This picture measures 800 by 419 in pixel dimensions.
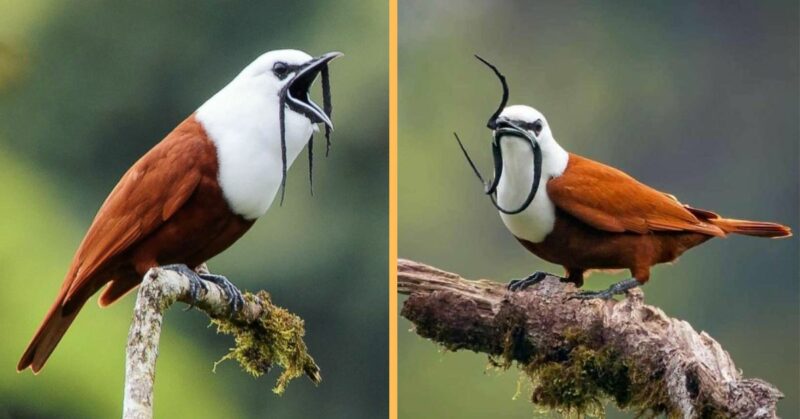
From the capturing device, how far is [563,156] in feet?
9.71

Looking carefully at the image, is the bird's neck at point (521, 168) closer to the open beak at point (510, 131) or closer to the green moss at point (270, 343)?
the open beak at point (510, 131)

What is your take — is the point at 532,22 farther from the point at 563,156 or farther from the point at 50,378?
the point at 50,378

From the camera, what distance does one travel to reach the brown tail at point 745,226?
3.08 metres

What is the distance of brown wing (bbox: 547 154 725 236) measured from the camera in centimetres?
288

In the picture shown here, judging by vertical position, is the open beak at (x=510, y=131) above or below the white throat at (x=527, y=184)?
above

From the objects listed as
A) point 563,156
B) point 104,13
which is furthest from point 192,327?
point 563,156

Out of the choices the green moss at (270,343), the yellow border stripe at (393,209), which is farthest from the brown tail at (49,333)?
the yellow border stripe at (393,209)

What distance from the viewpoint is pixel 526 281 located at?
3.00 meters

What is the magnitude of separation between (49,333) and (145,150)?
20.0 inches

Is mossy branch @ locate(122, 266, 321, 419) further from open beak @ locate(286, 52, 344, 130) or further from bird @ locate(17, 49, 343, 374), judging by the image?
open beak @ locate(286, 52, 344, 130)

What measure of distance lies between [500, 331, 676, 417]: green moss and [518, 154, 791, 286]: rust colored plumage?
238 mm

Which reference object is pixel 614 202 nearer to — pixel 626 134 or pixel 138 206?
pixel 626 134

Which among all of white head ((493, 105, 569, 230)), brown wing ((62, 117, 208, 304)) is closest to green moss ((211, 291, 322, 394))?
→ brown wing ((62, 117, 208, 304))

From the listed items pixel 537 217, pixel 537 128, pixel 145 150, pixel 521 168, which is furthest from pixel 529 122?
pixel 145 150
